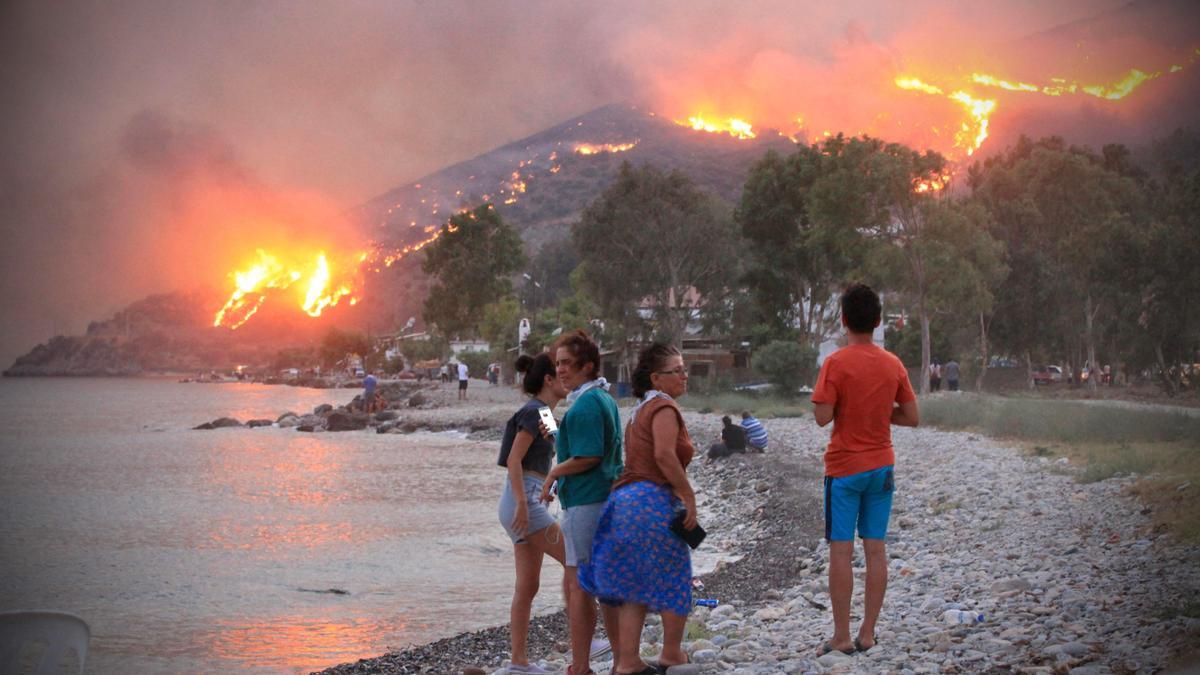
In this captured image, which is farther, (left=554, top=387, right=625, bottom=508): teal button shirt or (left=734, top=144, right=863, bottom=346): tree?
(left=734, top=144, right=863, bottom=346): tree

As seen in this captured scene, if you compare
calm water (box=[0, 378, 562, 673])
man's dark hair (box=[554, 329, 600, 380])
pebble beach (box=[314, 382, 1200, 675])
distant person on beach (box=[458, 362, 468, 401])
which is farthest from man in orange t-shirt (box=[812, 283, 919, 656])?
distant person on beach (box=[458, 362, 468, 401])

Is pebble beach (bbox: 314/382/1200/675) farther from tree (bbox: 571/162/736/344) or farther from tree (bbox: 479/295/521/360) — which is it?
tree (bbox: 479/295/521/360)

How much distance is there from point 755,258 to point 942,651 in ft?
147

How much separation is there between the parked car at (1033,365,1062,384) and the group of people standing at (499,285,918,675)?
1903 inches

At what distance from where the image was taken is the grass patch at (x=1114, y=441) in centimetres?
911

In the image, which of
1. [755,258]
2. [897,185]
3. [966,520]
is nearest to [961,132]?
[755,258]

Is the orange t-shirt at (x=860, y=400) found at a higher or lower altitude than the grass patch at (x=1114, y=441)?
higher

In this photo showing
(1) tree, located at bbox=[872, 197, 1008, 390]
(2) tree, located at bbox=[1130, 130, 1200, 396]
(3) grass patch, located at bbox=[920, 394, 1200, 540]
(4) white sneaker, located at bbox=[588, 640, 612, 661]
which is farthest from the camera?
(1) tree, located at bbox=[872, 197, 1008, 390]

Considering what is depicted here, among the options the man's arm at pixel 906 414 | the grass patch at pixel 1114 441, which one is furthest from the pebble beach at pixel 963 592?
the man's arm at pixel 906 414


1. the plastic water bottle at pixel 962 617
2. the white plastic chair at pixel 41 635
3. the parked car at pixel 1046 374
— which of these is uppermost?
the parked car at pixel 1046 374

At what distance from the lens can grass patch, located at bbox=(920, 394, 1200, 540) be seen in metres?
9.11

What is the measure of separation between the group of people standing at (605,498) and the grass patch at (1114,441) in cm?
284

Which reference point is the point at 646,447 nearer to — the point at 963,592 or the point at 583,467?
the point at 583,467

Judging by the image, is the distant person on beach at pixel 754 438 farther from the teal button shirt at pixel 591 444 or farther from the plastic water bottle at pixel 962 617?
the teal button shirt at pixel 591 444
